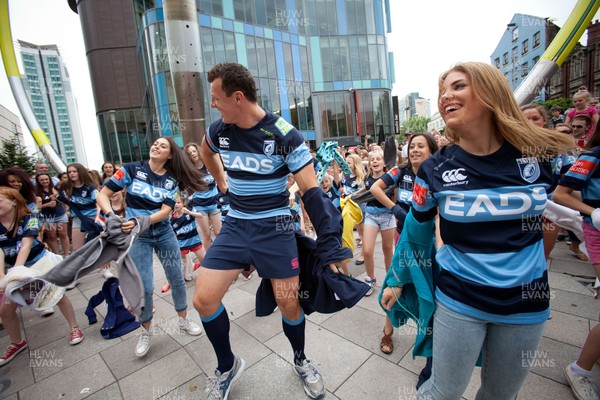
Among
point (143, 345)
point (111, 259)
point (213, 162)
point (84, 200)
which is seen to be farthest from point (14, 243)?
point (84, 200)

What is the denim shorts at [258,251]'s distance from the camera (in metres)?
2.20

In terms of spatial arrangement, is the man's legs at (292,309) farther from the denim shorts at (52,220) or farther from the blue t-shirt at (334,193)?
the denim shorts at (52,220)

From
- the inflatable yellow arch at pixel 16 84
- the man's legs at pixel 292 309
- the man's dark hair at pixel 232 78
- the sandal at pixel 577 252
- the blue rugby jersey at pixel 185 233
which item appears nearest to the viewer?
the man's dark hair at pixel 232 78

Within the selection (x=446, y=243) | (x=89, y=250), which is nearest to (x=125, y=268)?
(x=89, y=250)

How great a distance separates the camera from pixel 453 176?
147 cm

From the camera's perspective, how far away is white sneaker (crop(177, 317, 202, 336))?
10.9ft

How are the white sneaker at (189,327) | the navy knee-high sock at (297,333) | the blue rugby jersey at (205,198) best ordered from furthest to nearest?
the blue rugby jersey at (205,198), the white sneaker at (189,327), the navy knee-high sock at (297,333)

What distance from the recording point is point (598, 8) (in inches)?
211

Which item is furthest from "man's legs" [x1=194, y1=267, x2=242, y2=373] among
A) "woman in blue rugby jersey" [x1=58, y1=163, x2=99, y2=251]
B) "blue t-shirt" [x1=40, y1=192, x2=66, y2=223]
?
"blue t-shirt" [x1=40, y1=192, x2=66, y2=223]

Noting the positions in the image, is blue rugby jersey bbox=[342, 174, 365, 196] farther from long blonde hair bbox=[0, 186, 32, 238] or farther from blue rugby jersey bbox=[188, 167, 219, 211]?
long blonde hair bbox=[0, 186, 32, 238]

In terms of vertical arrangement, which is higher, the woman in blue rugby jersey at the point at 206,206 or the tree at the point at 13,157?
the tree at the point at 13,157

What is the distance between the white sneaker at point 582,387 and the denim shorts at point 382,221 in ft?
7.05

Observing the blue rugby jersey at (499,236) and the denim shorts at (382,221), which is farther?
the denim shorts at (382,221)

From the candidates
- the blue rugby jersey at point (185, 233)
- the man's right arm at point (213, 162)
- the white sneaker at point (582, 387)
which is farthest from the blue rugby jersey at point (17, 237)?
the white sneaker at point (582, 387)
